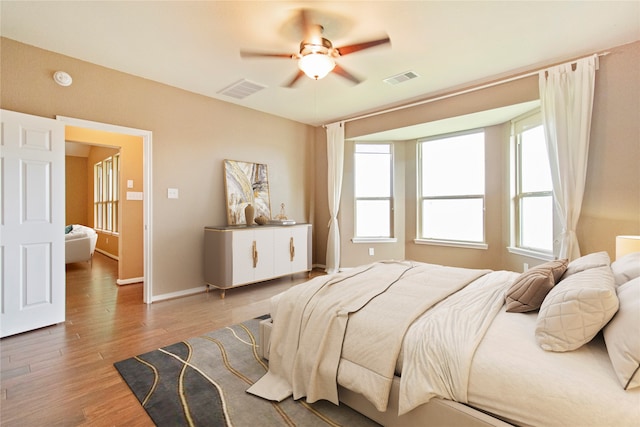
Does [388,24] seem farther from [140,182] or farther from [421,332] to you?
[140,182]

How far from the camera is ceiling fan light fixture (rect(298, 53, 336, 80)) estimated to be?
98.9 inches

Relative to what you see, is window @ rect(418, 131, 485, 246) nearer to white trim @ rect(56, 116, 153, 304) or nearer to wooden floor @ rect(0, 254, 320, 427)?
wooden floor @ rect(0, 254, 320, 427)

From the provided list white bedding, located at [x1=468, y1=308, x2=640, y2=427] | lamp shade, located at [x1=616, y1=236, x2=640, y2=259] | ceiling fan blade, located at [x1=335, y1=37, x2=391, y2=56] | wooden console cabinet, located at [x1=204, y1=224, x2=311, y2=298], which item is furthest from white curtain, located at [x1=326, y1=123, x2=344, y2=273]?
white bedding, located at [x1=468, y1=308, x2=640, y2=427]

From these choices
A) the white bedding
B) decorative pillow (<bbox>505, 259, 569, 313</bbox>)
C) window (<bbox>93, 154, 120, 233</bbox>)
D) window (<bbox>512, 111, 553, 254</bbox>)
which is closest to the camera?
the white bedding

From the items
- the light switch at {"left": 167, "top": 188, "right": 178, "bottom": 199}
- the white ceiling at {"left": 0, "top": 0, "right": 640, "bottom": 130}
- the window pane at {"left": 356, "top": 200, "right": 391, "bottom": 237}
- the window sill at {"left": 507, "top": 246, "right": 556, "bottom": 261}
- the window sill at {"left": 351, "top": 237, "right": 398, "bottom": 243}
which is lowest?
the window sill at {"left": 507, "top": 246, "right": 556, "bottom": 261}

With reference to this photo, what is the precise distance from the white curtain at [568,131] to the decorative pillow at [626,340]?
2246 millimetres

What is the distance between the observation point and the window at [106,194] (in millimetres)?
6772

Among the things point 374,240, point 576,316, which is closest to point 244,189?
point 374,240

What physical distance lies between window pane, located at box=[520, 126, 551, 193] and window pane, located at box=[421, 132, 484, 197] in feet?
2.01

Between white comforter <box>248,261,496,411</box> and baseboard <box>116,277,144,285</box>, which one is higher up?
white comforter <box>248,261,496,411</box>

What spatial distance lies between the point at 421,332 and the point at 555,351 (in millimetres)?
541

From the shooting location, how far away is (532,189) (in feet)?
12.6

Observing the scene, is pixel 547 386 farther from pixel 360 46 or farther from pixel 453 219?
pixel 453 219

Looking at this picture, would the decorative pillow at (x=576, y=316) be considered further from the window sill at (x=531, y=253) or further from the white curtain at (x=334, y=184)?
the white curtain at (x=334, y=184)
